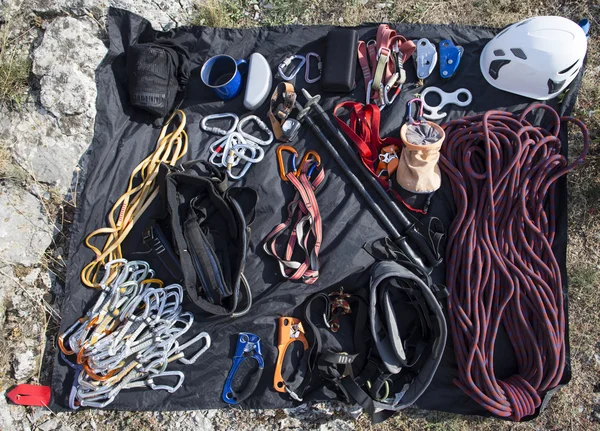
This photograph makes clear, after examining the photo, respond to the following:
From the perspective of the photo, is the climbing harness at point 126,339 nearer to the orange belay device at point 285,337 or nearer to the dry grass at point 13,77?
the orange belay device at point 285,337

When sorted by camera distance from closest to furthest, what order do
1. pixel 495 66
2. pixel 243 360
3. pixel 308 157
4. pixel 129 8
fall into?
pixel 243 360 < pixel 495 66 < pixel 308 157 < pixel 129 8

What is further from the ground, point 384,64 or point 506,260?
point 384,64

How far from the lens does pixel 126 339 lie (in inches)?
138

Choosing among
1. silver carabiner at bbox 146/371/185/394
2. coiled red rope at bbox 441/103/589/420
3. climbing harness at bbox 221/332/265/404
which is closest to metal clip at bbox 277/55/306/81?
coiled red rope at bbox 441/103/589/420

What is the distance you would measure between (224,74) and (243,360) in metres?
2.49

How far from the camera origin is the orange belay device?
3.47 metres

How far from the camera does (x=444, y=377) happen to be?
3533mm

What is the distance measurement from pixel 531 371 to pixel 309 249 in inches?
74.8

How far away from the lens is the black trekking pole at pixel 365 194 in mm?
3580

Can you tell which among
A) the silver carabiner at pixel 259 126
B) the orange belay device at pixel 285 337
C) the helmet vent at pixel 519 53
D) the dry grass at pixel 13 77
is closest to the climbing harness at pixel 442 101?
the helmet vent at pixel 519 53

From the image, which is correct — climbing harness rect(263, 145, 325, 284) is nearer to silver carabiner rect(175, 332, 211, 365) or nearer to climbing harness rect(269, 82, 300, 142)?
climbing harness rect(269, 82, 300, 142)

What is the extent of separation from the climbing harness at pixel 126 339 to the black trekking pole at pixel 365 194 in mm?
1669

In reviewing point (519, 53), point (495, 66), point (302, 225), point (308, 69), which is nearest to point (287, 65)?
point (308, 69)

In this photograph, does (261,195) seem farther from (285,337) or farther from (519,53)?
(519,53)
